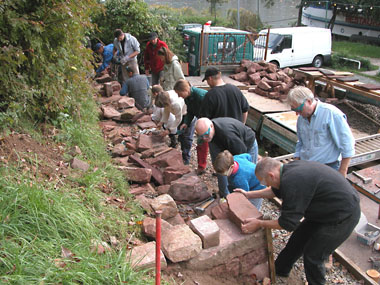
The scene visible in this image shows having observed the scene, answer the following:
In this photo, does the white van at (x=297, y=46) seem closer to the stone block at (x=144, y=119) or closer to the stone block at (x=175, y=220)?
the stone block at (x=144, y=119)

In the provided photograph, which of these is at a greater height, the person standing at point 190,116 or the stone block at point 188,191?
the person standing at point 190,116

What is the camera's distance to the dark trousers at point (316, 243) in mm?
3016

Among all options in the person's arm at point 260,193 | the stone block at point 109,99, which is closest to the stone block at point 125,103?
the stone block at point 109,99

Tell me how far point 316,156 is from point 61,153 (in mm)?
3268

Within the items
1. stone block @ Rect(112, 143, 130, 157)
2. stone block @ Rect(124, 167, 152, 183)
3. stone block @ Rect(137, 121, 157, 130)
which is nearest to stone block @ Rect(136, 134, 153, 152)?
stone block @ Rect(112, 143, 130, 157)

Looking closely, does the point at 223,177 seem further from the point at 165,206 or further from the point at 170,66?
the point at 170,66

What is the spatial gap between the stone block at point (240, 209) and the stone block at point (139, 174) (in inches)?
70.1

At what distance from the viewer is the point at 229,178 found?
12.8 feet

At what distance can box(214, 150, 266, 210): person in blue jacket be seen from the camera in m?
3.62

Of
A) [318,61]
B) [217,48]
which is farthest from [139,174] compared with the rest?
[318,61]

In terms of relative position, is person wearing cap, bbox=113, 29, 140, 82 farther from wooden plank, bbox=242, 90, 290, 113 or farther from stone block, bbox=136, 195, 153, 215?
stone block, bbox=136, 195, 153, 215

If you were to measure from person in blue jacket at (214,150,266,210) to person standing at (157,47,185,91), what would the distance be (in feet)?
10.7

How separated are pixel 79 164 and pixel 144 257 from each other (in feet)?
5.86

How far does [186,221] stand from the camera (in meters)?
4.43
